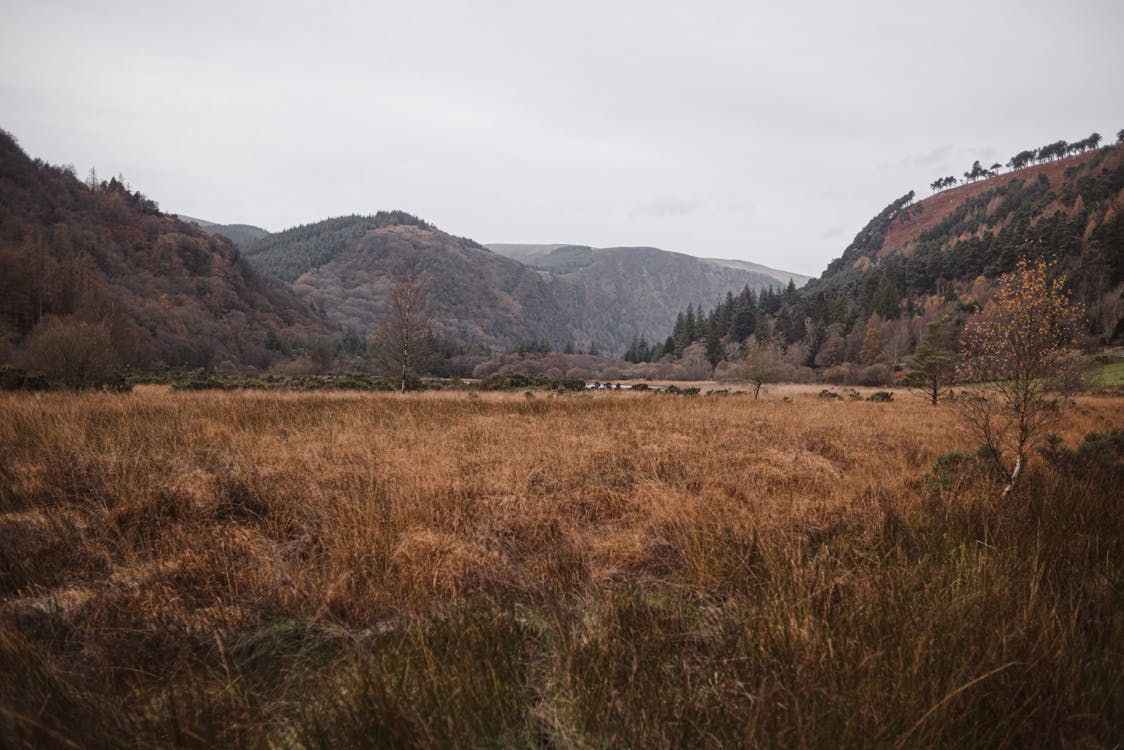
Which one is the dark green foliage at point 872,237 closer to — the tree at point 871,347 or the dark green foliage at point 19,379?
the tree at point 871,347

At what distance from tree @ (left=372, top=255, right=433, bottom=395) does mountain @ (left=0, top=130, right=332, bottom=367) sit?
25.3 metres

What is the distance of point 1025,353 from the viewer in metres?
5.62

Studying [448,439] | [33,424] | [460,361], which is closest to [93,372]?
[33,424]

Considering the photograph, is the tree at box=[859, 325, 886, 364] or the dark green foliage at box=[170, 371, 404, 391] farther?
the tree at box=[859, 325, 886, 364]

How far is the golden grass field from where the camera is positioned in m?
1.59

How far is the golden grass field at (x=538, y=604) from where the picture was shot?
1594 millimetres

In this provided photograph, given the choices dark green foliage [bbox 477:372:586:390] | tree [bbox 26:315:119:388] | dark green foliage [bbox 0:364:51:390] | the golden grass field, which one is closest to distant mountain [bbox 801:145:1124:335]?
dark green foliage [bbox 477:372:586:390]

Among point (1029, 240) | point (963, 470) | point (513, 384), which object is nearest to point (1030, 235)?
point (1029, 240)

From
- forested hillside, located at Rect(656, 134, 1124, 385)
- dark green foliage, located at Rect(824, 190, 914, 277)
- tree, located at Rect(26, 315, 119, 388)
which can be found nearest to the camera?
tree, located at Rect(26, 315, 119, 388)

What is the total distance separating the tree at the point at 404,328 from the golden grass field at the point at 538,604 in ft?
60.5

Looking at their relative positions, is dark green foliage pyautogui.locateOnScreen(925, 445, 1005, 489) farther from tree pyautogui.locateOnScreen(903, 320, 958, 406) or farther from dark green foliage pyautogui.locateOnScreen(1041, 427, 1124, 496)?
tree pyautogui.locateOnScreen(903, 320, 958, 406)

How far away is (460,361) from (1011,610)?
9393cm

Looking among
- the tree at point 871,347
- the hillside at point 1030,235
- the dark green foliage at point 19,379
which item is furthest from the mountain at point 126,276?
the hillside at point 1030,235

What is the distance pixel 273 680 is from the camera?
2.09 meters
